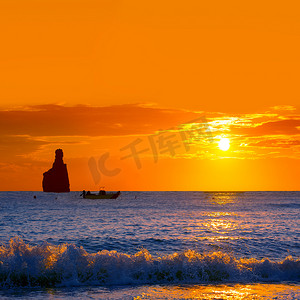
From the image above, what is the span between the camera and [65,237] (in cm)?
4872

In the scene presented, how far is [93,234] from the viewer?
51.5 metres

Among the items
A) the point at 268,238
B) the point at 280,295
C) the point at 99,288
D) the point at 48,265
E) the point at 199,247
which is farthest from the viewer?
the point at 268,238

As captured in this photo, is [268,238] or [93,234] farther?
[93,234]

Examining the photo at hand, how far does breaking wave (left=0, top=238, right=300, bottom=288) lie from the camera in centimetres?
2577

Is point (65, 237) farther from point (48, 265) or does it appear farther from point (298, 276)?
point (298, 276)

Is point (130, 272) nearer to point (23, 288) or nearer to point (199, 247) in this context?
point (23, 288)

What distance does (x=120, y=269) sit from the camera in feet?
88.1

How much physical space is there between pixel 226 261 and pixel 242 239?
1867 cm

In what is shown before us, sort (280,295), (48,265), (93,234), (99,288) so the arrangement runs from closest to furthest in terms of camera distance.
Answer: (280,295), (99,288), (48,265), (93,234)

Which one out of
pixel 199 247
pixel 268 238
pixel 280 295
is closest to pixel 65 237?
pixel 199 247

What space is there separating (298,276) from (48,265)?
541 inches

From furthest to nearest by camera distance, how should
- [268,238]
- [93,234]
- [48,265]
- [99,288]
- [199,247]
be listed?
[93,234] → [268,238] → [199,247] → [48,265] → [99,288]

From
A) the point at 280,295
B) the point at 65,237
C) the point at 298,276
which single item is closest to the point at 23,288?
the point at 280,295

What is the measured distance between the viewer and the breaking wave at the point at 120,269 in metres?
25.8
